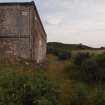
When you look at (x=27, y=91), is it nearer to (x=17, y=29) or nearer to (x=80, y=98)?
(x=80, y=98)

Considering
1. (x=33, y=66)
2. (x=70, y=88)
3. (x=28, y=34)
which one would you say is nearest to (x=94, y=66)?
(x=70, y=88)

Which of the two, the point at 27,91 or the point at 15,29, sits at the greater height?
the point at 15,29

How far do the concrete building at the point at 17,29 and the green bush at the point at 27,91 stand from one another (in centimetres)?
516

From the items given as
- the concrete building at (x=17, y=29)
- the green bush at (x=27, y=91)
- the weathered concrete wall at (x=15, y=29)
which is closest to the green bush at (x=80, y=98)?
the green bush at (x=27, y=91)

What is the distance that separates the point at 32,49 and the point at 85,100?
6200mm

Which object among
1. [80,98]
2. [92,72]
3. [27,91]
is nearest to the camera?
[27,91]

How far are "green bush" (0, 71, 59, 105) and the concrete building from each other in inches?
203

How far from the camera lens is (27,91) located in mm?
9938

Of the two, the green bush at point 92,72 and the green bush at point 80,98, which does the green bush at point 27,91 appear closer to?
the green bush at point 80,98

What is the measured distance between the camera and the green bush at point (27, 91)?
9.44 m

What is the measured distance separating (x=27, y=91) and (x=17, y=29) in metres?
6.95

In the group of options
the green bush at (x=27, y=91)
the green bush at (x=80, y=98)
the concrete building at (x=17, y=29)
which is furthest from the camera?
the concrete building at (x=17, y=29)

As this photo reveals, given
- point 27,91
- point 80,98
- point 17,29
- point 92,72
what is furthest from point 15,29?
point 80,98

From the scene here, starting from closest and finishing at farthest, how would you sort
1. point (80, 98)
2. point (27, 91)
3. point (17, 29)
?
point (27, 91)
point (80, 98)
point (17, 29)
